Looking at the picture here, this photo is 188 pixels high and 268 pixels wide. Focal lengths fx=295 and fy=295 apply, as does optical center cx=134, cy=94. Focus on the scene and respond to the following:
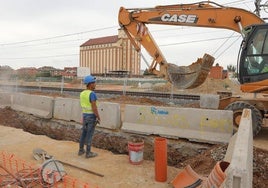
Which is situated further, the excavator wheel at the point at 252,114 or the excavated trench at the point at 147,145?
the excavator wheel at the point at 252,114

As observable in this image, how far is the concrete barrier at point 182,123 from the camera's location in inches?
288

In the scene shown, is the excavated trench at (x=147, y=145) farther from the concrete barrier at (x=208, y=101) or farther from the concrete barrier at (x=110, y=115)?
A: the concrete barrier at (x=208, y=101)

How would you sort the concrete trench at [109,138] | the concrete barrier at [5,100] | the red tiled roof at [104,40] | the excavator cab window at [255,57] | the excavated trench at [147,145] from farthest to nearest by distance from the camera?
the red tiled roof at [104,40]
the concrete barrier at [5,100]
the excavator cab window at [255,57]
the concrete trench at [109,138]
the excavated trench at [147,145]

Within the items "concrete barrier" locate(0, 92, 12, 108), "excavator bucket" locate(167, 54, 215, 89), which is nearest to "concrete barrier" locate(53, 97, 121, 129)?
"excavator bucket" locate(167, 54, 215, 89)

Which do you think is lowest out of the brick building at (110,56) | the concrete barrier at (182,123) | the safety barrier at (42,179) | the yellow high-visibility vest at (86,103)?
the safety barrier at (42,179)

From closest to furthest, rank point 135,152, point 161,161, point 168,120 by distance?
point 161,161 < point 135,152 < point 168,120

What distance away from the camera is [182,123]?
784cm

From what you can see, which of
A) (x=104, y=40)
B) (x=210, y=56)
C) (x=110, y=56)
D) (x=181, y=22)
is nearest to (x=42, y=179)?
(x=210, y=56)

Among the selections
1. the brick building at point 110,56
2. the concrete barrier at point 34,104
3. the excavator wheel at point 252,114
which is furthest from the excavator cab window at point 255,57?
the brick building at point 110,56

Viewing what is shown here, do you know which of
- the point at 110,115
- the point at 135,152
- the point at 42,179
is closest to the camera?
the point at 42,179

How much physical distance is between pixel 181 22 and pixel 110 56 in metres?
49.8

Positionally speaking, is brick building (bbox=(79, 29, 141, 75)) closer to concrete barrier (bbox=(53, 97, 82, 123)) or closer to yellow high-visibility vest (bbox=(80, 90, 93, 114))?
concrete barrier (bbox=(53, 97, 82, 123))

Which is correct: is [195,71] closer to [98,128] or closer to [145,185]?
[98,128]

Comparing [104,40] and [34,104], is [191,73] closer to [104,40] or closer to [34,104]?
[34,104]
